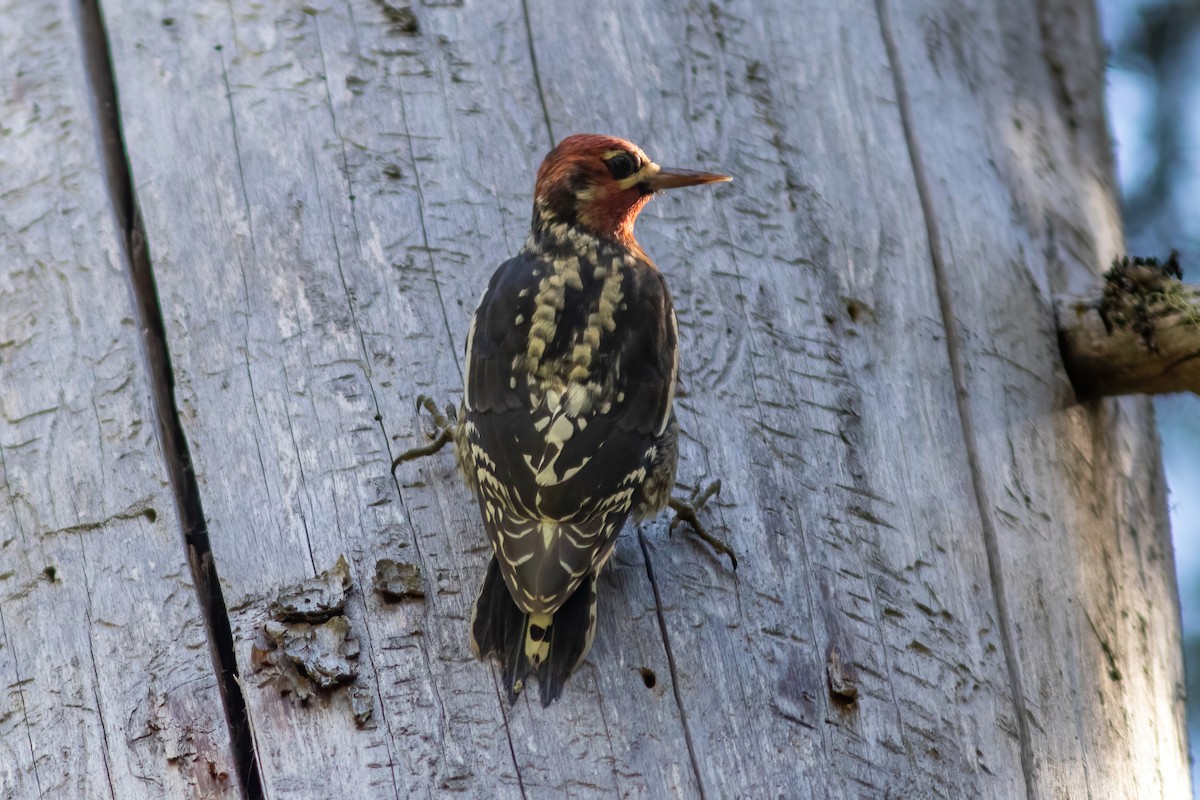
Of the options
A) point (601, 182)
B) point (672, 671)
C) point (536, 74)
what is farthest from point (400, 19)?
point (672, 671)

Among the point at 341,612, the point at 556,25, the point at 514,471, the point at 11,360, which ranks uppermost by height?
the point at 556,25

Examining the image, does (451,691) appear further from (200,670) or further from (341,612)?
(200,670)

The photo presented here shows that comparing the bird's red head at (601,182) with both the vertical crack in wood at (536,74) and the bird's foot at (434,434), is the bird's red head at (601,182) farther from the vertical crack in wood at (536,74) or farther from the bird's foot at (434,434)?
the bird's foot at (434,434)

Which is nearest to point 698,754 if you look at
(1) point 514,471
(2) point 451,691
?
(2) point 451,691

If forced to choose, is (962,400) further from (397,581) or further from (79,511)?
(79,511)

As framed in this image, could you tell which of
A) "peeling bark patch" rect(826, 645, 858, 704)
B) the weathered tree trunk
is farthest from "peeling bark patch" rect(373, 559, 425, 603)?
"peeling bark patch" rect(826, 645, 858, 704)

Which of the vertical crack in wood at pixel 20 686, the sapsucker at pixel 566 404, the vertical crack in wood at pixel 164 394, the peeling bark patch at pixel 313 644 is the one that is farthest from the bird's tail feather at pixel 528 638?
the vertical crack in wood at pixel 20 686
